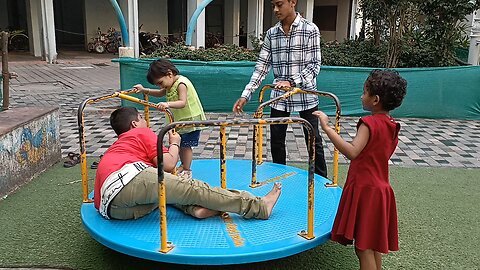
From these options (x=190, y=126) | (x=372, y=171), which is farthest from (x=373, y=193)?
(x=190, y=126)

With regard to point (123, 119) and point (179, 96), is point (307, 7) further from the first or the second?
point (123, 119)

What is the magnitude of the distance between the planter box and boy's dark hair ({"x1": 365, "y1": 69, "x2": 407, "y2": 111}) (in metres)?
4.86

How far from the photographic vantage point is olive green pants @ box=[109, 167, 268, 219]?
274 cm

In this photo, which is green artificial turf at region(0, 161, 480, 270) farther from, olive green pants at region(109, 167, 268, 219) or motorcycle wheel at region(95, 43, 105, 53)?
motorcycle wheel at region(95, 43, 105, 53)

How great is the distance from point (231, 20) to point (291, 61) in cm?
1658

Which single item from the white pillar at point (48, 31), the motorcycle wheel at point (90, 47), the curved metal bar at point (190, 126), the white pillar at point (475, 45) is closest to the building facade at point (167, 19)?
the motorcycle wheel at point (90, 47)

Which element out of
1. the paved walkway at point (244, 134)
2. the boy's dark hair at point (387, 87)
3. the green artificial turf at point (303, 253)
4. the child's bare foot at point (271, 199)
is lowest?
the green artificial turf at point (303, 253)

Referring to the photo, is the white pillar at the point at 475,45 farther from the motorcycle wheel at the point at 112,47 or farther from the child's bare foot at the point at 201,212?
the motorcycle wheel at the point at 112,47

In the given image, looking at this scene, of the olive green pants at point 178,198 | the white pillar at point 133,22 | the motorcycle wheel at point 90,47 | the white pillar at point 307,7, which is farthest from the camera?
the white pillar at point 307,7

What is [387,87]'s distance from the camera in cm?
234

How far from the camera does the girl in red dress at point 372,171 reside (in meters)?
2.36

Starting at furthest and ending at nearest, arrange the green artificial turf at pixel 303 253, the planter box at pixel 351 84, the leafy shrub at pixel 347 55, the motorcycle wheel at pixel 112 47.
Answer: the motorcycle wheel at pixel 112 47, the leafy shrub at pixel 347 55, the planter box at pixel 351 84, the green artificial turf at pixel 303 253

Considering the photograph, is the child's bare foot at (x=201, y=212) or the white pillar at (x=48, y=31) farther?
the white pillar at (x=48, y=31)

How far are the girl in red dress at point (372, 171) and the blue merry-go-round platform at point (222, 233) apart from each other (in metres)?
0.33
